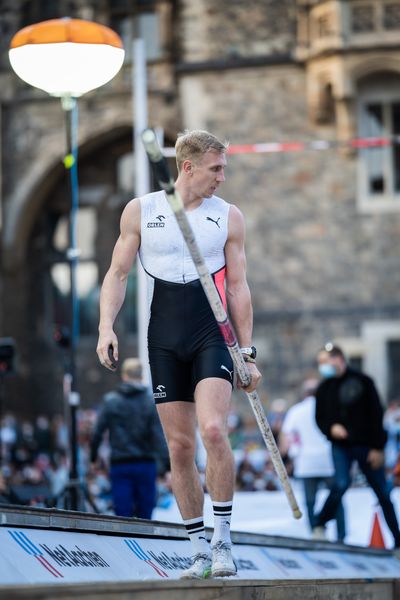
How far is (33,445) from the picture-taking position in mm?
27281

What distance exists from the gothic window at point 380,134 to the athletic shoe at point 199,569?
845 inches

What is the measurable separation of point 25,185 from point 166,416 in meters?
24.0

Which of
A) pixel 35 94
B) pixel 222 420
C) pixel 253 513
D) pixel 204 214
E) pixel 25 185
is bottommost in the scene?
pixel 253 513

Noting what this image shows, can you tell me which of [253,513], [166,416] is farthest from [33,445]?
[166,416]

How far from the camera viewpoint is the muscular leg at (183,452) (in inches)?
236

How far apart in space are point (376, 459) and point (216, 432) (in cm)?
570

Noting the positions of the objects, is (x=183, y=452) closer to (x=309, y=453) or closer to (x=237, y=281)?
(x=237, y=281)

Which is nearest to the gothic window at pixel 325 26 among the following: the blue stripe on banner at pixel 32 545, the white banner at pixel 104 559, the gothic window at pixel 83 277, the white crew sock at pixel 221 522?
the gothic window at pixel 83 277

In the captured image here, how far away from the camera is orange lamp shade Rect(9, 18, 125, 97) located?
408 inches

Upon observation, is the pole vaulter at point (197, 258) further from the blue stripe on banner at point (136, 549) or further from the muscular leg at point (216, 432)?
the blue stripe on banner at point (136, 549)

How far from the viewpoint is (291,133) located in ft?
89.8

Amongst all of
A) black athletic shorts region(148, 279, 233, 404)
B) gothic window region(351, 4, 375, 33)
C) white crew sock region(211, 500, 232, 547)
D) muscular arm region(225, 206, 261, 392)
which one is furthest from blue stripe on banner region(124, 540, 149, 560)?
gothic window region(351, 4, 375, 33)

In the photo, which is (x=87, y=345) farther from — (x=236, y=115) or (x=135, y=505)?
(x=135, y=505)

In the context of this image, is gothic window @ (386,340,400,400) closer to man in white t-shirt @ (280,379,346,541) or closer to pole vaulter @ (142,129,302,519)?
man in white t-shirt @ (280,379,346,541)
